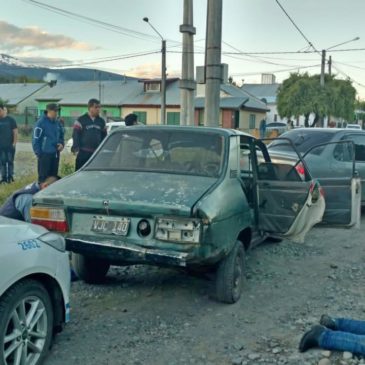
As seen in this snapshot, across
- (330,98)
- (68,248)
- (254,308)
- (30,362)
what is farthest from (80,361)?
(330,98)

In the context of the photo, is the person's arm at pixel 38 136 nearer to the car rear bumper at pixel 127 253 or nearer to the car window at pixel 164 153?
the car window at pixel 164 153

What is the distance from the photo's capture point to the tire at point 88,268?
15.6 ft

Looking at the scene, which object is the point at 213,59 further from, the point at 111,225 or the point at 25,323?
the point at 25,323

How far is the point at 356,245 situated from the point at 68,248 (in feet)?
14.5

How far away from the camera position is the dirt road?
11.5 feet

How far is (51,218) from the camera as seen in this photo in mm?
4184

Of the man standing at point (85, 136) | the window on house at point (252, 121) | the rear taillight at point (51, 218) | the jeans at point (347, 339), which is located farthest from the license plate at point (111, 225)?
the window on house at point (252, 121)

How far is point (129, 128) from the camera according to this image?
527 centimetres

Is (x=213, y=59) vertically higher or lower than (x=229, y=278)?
higher

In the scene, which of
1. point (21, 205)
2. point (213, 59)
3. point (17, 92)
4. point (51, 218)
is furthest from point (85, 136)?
point (17, 92)

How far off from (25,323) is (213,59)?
276 inches

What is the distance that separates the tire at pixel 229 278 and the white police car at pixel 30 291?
4.68 feet

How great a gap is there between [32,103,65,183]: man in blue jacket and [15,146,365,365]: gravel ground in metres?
3.60

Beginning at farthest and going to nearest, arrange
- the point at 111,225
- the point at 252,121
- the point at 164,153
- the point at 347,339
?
1. the point at 252,121
2. the point at 164,153
3. the point at 111,225
4. the point at 347,339
